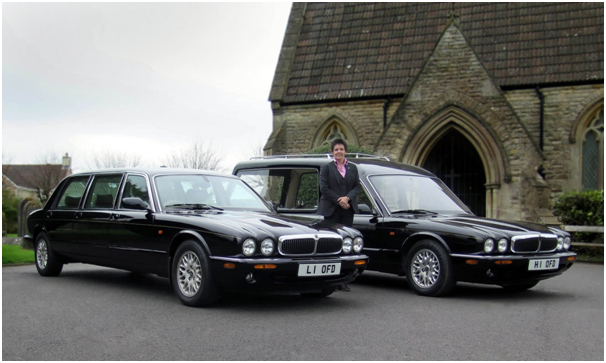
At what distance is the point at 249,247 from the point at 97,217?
2991 mm

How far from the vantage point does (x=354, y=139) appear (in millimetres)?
26125

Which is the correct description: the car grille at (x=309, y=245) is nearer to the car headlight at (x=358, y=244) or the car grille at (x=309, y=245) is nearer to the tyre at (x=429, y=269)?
the car headlight at (x=358, y=244)

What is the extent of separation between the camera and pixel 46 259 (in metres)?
10.3

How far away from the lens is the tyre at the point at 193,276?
7316 millimetres

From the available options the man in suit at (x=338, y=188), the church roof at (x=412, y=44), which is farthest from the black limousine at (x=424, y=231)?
the church roof at (x=412, y=44)

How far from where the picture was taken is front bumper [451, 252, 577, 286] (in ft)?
27.7

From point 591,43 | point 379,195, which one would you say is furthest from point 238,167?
point 591,43

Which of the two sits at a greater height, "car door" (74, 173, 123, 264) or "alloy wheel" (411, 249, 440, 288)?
"car door" (74, 173, 123, 264)

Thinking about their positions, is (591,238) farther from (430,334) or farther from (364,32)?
(364,32)

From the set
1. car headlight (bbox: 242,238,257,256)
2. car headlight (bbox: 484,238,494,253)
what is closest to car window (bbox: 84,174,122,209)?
car headlight (bbox: 242,238,257,256)

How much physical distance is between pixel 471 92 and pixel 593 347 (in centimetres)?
1658

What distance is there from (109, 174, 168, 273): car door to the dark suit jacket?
2.29 metres

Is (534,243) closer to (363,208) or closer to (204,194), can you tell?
(363,208)

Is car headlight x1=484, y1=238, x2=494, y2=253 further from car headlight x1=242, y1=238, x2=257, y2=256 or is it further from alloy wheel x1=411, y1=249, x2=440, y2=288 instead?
car headlight x1=242, y1=238, x2=257, y2=256
